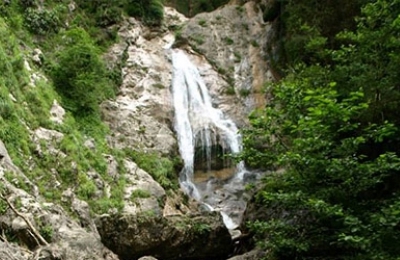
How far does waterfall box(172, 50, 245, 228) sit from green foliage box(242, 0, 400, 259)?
807cm

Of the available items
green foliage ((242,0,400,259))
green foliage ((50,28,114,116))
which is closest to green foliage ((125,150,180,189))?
green foliage ((50,28,114,116))

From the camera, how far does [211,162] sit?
18859mm

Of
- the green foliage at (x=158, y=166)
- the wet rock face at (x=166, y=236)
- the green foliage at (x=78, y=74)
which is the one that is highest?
the green foliage at (x=78, y=74)

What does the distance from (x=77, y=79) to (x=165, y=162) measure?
173 inches

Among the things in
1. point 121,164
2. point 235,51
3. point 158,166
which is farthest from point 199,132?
point 235,51

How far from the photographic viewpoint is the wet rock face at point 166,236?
12.1m

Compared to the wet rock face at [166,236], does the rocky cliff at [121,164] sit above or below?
above

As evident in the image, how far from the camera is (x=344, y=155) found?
23.8 ft

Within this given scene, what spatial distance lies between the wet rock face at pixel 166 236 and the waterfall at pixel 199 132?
275 centimetres

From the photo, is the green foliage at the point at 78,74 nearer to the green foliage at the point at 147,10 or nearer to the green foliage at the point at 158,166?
the green foliage at the point at 158,166

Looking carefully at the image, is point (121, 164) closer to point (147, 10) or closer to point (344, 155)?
point (344, 155)

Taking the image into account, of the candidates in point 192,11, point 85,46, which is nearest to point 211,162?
point 85,46

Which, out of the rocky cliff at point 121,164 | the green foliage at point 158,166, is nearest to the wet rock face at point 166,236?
the rocky cliff at point 121,164

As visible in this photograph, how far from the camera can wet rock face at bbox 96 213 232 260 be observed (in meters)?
12.1
